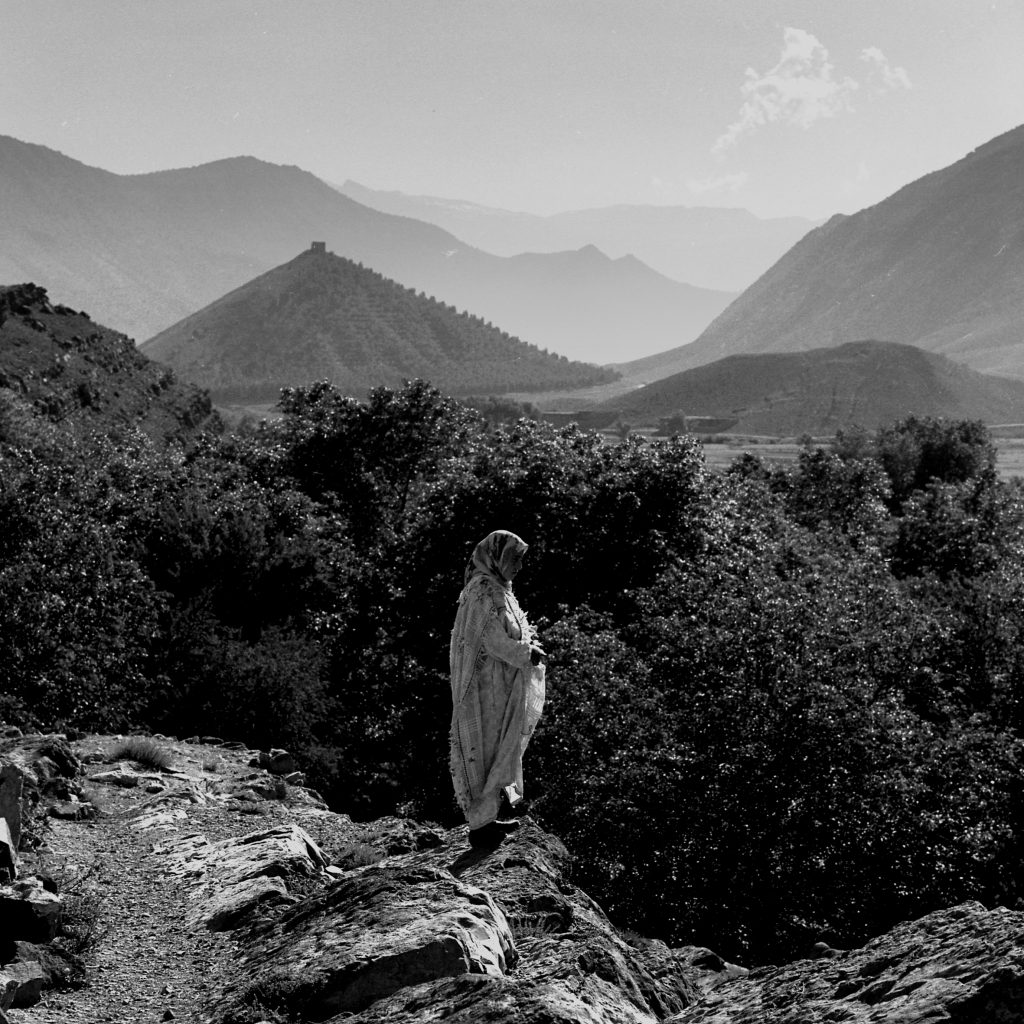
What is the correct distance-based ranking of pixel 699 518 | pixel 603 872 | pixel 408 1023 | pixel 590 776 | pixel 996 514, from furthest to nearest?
pixel 996 514 < pixel 699 518 < pixel 590 776 < pixel 603 872 < pixel 408 1023

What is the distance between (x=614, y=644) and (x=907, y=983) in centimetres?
1515

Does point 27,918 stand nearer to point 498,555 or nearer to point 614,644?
point 498,555

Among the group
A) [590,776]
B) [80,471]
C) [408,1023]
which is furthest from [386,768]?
[408,1023]

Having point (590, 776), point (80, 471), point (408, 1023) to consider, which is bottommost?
point (590, 776)

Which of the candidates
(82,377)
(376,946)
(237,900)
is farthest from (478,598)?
(82,377)

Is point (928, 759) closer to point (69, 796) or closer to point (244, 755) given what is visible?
point (244, 755)

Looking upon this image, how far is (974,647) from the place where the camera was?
78.9 ft

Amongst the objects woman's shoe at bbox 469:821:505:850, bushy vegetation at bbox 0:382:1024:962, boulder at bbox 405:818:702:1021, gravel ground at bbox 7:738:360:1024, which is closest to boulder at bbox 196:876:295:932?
gravel ground at bbox 7:738:360:1024

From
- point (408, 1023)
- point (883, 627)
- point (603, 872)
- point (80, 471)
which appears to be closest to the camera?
point (408, 1023)

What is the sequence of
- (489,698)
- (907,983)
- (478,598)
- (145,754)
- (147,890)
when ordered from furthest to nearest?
(145,754)
(147,890)
(489,698)
(478,598)
(907,983)

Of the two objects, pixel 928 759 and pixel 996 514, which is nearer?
pixel 928 759

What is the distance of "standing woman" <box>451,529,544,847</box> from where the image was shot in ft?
35.6

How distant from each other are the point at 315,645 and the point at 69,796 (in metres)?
13.9

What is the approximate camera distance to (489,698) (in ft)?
35.9
